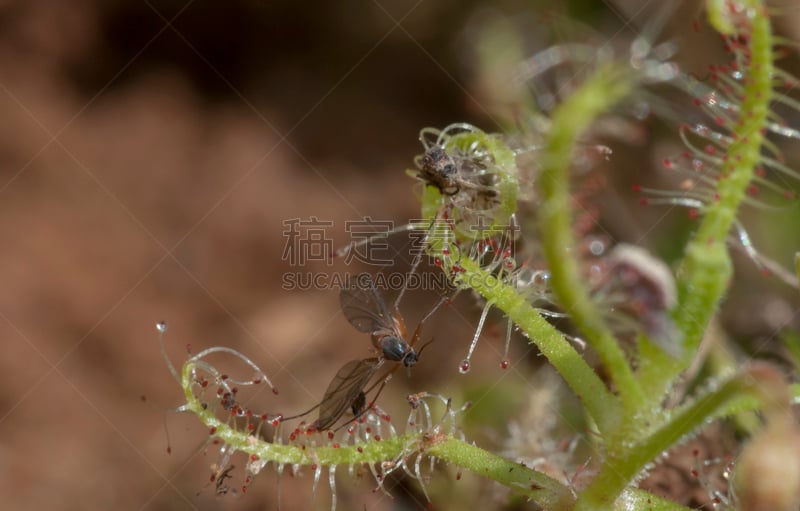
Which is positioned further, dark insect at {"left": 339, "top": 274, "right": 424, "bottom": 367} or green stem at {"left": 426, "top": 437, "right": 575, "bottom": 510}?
dark insect at {"left": 339, "top": 274, "right": 424, "bottom": 367}

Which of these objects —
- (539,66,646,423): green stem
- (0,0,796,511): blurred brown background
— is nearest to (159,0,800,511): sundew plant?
(539,66,646,423): green stem

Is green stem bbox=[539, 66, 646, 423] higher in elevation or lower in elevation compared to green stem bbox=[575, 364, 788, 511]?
higher

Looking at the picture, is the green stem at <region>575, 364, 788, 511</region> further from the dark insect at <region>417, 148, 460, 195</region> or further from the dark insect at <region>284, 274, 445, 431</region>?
the dark insect at <region>417, 148, 460, 195</region>

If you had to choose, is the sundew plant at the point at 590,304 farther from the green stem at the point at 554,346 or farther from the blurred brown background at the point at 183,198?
the blurred brown background at the point at 183,198

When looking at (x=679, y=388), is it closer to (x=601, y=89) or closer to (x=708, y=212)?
(x=708, y=212)

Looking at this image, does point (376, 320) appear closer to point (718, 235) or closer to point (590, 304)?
point (590, 304)
